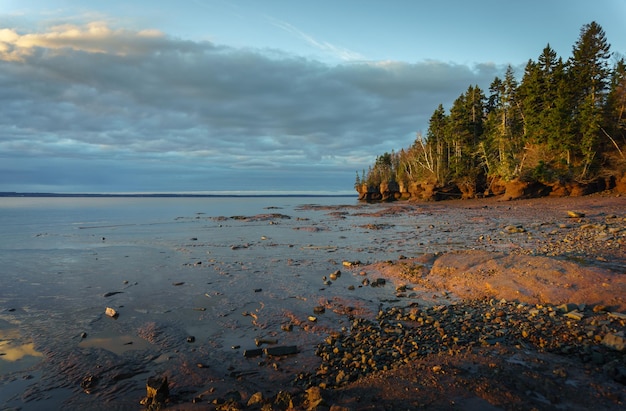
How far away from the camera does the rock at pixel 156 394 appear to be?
519 cm

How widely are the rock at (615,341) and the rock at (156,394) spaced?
7.41m

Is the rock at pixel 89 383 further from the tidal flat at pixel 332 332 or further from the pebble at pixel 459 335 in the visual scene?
the pebble at pixel 459 335

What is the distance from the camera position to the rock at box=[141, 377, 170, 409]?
519cm

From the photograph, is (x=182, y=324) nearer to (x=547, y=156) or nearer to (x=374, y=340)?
(x=374, y=340)

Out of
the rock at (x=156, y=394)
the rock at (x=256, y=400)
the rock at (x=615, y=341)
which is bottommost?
the rock at (x=156, y=394)

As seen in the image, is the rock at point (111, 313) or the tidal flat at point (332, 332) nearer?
the tidal flat at point (332, 332)

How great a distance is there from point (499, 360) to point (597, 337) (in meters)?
2.22

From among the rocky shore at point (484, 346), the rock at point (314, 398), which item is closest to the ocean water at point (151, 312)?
the rocky shore at point (484, 346)

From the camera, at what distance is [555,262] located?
1053 centimetres

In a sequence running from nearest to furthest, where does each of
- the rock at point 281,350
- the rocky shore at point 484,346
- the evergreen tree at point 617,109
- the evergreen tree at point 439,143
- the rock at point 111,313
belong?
the rocky shore at point 484,346 → the rock at point 281,350 → the rock at point 111,313 → the evergreen tree at point 617,109 → the evergreen tree at point 439,143

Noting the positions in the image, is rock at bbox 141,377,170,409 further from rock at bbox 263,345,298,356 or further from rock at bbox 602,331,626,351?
rock at bbox 602,331,626,351

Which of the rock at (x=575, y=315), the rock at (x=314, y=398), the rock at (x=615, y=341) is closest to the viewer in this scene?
the rock at (x=314, y=398)

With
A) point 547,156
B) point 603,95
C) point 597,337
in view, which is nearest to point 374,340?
point 597,337

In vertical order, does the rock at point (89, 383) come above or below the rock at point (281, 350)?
below
